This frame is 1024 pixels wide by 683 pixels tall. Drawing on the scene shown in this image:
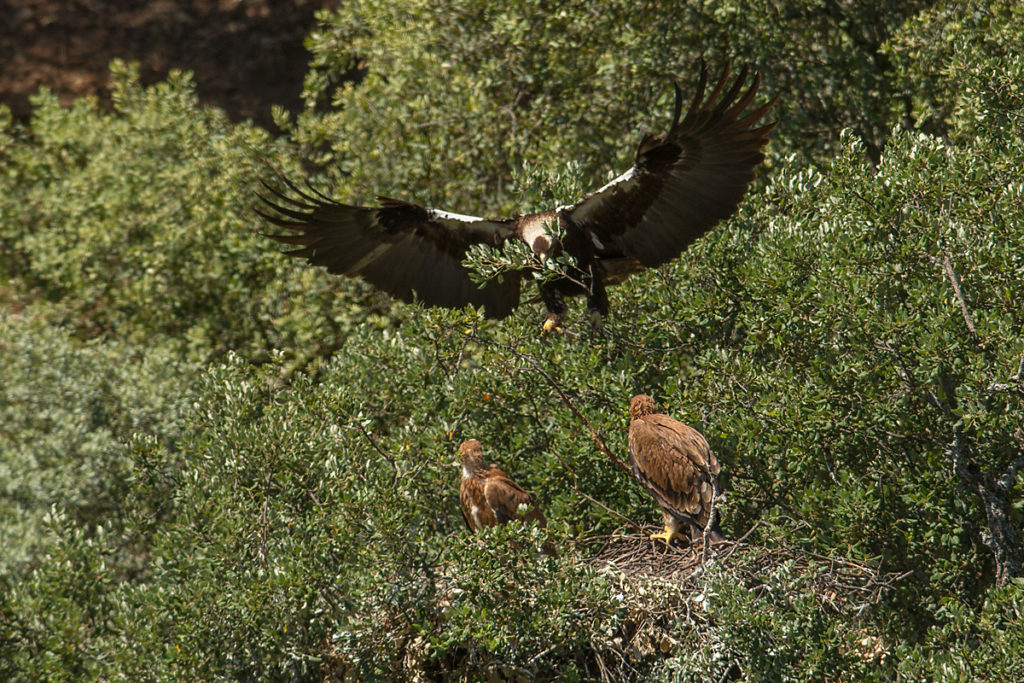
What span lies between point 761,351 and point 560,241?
152cm

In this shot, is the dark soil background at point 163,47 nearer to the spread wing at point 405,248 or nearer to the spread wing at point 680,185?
the spread wing at point 405,248

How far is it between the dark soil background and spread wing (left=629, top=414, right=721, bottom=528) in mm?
14462

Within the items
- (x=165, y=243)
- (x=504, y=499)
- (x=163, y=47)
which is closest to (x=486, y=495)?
(x=504, y=499)

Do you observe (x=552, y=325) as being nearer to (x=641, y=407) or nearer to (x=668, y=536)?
(x=641, y=407)

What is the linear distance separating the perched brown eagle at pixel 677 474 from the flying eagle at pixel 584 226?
1.11 meters

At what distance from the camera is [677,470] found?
6.44 meters

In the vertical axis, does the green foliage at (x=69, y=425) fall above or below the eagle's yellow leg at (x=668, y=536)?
below

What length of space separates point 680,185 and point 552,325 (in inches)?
49.1

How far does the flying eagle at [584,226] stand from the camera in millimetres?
6633

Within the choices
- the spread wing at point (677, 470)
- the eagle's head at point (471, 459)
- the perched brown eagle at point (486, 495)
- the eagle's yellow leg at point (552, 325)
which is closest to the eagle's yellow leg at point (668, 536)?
the spread wing at point (677, 470)

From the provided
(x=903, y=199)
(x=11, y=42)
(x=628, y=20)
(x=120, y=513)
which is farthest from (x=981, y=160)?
(x=11, y=42)

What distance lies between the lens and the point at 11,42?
→ 64.3 feet

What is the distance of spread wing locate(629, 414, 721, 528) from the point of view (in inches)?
253

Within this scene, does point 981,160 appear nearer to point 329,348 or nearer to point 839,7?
point 839,7
